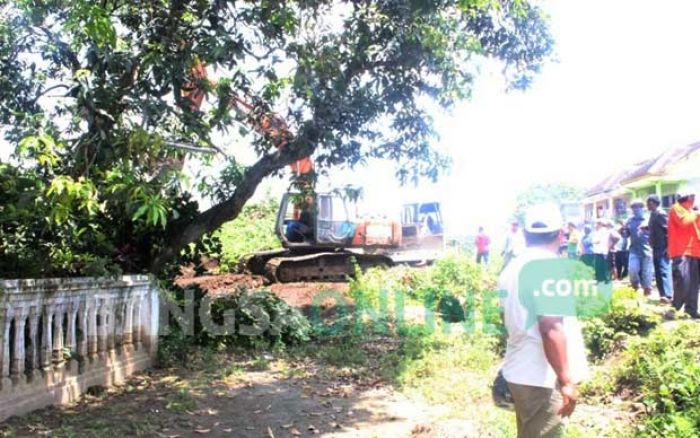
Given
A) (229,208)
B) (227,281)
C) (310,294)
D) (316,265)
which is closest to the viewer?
(229,208)

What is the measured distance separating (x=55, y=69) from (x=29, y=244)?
94.9 inches

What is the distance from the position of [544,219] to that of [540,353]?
64 cm

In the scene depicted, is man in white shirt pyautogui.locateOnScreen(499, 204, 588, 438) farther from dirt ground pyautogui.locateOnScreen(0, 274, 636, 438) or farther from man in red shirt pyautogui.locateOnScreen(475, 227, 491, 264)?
man in red shirt pyautogui.locateOnScreen(475, 227, 491, 264)

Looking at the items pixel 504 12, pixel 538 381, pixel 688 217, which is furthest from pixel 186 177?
pixel 504 12

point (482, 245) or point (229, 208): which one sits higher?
point (229, 208)

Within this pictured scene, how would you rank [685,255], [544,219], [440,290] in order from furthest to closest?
[440,290] < [685,255] < [544,219]

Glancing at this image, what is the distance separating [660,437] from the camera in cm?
391

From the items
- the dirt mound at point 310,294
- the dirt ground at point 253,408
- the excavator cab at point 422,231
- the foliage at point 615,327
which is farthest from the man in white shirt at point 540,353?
the excavator cab at point 422,231

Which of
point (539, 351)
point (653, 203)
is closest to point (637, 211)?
point (653, 203)

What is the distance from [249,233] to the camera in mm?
26000

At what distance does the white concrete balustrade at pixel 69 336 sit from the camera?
15.5 feet

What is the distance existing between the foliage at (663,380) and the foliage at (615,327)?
547 mm

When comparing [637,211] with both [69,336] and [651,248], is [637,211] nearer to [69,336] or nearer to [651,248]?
[651,248]

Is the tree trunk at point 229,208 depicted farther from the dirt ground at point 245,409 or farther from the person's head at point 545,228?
the person's head at point 545,228
